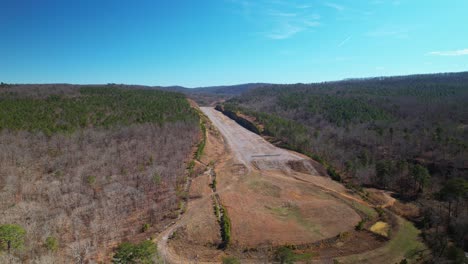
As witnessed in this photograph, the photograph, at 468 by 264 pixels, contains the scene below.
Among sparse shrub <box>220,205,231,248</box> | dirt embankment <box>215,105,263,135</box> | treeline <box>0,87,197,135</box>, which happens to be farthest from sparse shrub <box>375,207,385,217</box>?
treeline <box>0,87,197,135</box>

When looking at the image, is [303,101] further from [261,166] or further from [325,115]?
[261,166]

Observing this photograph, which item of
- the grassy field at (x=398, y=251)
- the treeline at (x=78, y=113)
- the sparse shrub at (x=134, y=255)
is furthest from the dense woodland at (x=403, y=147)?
the treeline at (x=78, y=113)

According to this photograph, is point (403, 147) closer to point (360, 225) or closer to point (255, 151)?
point (255, 151)

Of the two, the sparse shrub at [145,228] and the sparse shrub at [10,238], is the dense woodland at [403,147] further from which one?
the sparse shrub at [10,238]

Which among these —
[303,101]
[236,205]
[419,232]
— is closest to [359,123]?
[303,101]

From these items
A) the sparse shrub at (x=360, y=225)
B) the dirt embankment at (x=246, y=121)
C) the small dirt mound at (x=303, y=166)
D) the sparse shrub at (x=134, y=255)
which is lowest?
the sparse shrub at (x=360, y=225)

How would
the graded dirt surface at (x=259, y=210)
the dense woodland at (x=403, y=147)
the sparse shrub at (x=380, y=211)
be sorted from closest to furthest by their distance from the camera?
the graded dirt surface at (x=259, y=210), the dense woodland at (x=403, y=147), the sparse shrub at (x=380, y=211)
